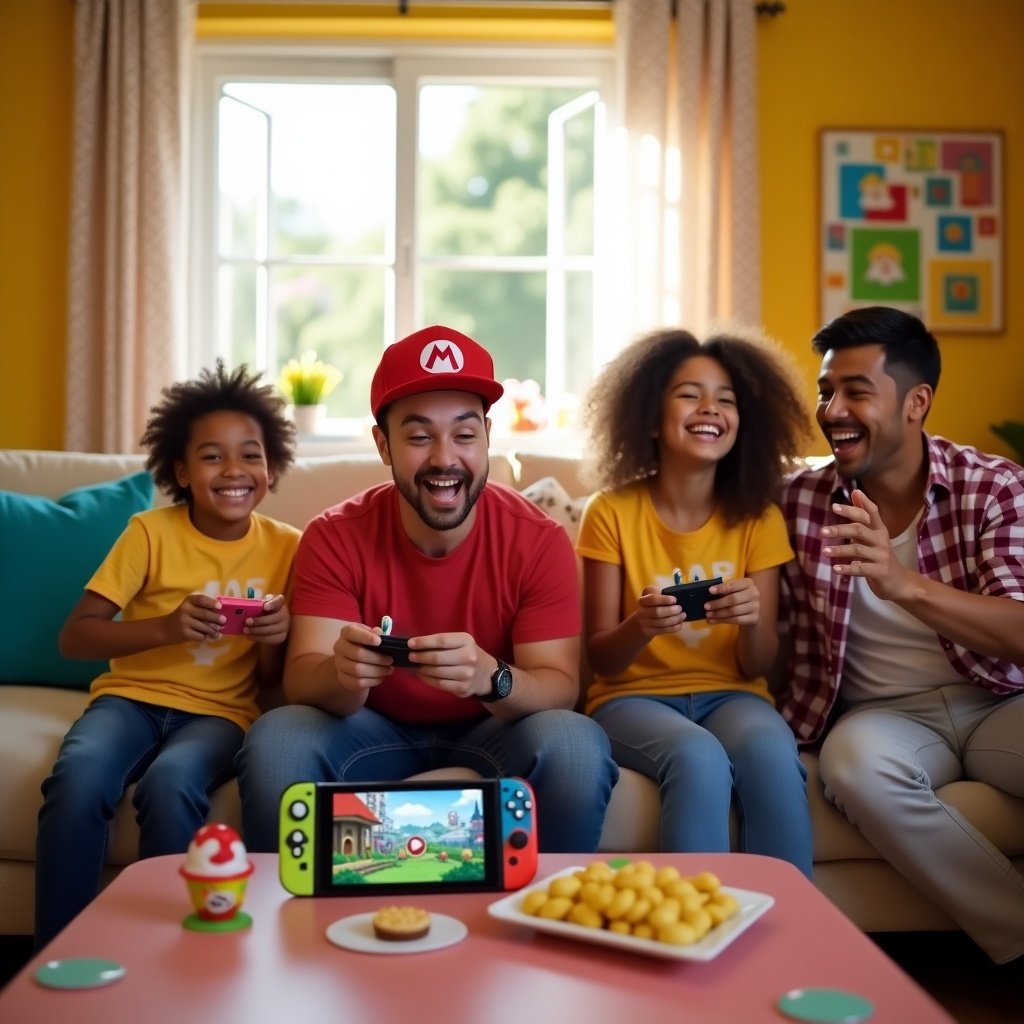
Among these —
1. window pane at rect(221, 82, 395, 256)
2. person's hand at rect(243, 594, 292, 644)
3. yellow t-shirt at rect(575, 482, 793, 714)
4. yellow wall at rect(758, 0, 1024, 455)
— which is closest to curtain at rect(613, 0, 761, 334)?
yellow wall at rect(758, 0, 1024, 455)

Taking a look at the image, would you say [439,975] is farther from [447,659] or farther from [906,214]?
[906,214]

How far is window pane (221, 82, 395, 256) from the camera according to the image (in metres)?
4.38

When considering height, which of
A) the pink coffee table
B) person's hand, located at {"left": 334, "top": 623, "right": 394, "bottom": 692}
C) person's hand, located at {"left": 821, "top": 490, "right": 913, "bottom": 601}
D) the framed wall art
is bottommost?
the pink coffee table

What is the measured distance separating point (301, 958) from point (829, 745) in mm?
1226

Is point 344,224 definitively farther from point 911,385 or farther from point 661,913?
point 661,913

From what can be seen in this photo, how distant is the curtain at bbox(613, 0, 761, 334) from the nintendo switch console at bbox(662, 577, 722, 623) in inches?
81.7

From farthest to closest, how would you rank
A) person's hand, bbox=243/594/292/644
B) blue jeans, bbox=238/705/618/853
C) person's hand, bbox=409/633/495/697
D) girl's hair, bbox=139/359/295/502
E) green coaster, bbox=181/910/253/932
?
1. girl's hair, bbox=139/359/295/502
2. person's hand, bbox=243/594/292/644
3. blue jeans, bbox=238/705/618/853
4. person's hand, bbox=409/633/495/697
5. green coaster, bbox=181/910/253/932

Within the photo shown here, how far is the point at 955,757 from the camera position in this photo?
87.7 inches

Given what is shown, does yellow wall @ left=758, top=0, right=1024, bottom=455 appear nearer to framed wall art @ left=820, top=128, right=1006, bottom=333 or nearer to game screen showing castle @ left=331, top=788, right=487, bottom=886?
framed wall art @ left=820, top=128, right=1006, bottom=333

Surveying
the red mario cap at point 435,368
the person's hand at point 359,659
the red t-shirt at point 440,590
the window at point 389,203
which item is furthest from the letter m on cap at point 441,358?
the window at point 389,203

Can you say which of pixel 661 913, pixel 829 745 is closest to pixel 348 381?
pixel 829 745

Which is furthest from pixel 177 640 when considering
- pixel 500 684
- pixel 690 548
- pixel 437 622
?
pixel 690 548

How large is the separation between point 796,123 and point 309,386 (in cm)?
189

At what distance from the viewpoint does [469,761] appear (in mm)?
2115
